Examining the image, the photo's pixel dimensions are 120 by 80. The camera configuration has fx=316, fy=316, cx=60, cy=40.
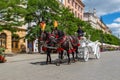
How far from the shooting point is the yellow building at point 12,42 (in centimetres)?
4638

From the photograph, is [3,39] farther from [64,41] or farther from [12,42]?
[64,41]

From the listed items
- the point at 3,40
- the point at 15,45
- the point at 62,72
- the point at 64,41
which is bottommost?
the point at 62,72

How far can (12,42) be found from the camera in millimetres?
49312

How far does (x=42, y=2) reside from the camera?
44.1 metres

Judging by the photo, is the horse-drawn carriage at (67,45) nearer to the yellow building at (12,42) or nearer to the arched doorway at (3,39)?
the yellow building at (12,42)

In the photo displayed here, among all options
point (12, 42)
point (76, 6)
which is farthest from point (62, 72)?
point (76, 6)

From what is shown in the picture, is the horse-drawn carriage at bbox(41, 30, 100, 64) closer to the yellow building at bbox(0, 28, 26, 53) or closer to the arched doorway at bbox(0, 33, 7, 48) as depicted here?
the yellow building at bbox(0, 28, 26, 53)

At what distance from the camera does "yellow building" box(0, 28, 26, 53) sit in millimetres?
46378

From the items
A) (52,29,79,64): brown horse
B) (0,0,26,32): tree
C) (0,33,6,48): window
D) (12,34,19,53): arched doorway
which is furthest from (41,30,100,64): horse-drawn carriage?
(12,34,19,53): arched doorway

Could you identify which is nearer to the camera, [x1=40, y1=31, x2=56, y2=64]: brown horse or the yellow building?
[x1=40, y1=31, x2=56, y2=64]: brown horse

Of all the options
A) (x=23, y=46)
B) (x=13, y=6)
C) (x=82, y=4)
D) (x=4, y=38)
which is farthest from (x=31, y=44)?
(x=82, y=4)

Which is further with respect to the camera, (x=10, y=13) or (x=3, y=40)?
(x=3, y=40)

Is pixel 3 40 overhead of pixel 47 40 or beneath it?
overhead

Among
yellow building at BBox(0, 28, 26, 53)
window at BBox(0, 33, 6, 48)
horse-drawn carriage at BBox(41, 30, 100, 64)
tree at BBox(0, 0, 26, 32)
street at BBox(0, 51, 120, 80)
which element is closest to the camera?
street at BBox(0, 51, 120, 80)
